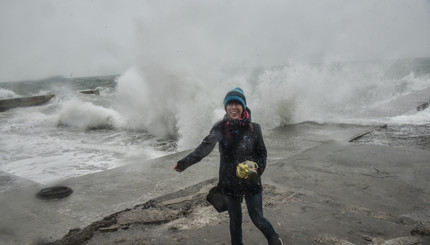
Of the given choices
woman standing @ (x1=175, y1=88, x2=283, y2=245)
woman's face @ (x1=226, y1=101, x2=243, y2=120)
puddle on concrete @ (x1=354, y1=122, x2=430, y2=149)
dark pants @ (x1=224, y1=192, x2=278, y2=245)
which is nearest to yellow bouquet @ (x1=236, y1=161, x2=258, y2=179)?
woman standing @ (x1=175, y1=88, x2=283, y2=245)

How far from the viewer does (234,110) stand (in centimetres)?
228

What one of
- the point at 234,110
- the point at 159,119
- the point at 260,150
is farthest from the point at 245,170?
the point at 159,119

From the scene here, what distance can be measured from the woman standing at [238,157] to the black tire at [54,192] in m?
2.35

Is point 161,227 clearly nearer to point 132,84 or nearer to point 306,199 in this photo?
point 306,199

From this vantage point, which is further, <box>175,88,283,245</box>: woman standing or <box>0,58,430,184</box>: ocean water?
<box>0,58,430,184</box>: ocean water

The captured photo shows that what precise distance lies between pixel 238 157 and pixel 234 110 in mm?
341

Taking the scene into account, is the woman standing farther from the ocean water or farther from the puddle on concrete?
the puddle on concrete

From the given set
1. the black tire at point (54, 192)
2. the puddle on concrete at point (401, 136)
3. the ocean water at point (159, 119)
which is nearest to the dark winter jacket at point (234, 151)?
the black tire at point (54, 192)

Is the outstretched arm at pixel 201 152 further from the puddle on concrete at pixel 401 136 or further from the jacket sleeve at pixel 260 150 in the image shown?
the puddle on concrete at pixel 401 136

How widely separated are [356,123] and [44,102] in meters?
23.3

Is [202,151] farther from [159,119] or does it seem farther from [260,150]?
[159,119]

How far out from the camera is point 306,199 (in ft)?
11.6

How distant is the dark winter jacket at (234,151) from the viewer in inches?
87.8

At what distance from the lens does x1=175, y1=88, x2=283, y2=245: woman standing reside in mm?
2236
